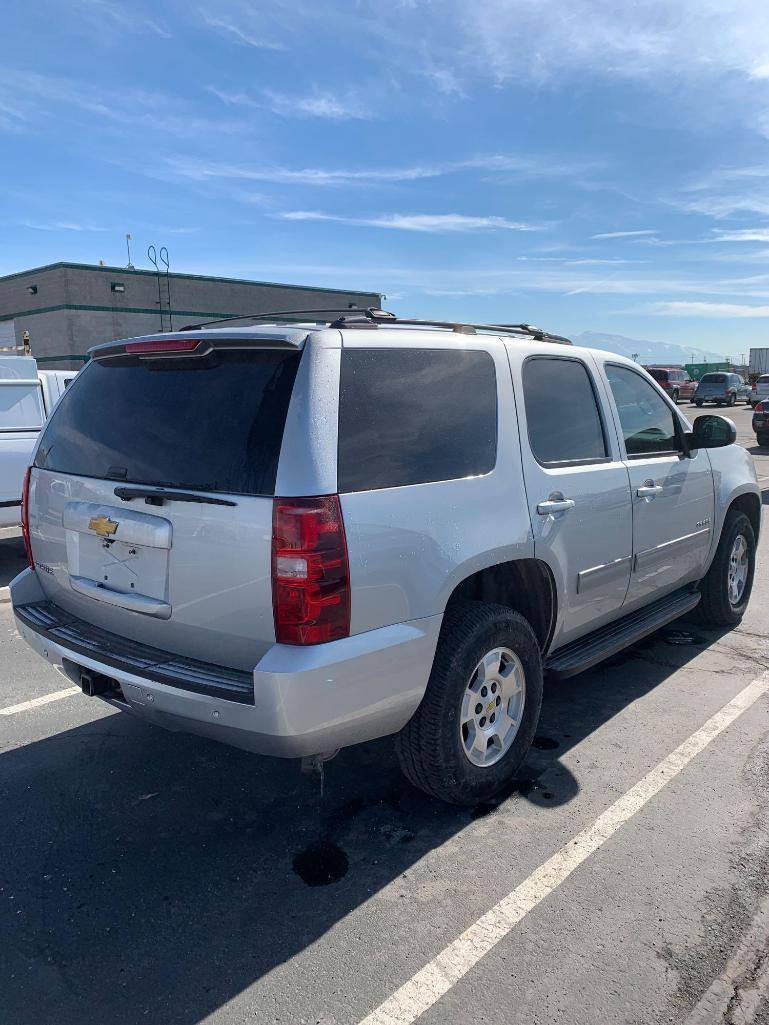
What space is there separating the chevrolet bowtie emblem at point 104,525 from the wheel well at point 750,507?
14.3 feet

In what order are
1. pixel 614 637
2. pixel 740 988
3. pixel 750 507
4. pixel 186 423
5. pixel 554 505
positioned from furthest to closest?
1. pixel 750 507
2. pixel 614 637
3. pixel 554 505
4. pixel 186 423
5. pixel 740 988

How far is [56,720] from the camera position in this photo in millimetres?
4254

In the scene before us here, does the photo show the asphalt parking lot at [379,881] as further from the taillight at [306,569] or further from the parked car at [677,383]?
the parked car at [677,383]

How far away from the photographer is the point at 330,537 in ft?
8.56

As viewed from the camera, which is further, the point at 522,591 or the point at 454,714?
the point at 522,591

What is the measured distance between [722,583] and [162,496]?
4.15 m

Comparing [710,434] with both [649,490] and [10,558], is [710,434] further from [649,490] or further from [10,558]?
[10,558]

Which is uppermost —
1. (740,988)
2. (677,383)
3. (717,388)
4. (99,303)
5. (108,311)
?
(99,303)

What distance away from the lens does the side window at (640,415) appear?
4.44 m

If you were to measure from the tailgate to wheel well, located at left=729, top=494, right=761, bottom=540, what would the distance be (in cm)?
411

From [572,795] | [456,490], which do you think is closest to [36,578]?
[456,490]

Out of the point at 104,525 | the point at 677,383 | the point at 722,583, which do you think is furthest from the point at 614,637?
the point at 677,383

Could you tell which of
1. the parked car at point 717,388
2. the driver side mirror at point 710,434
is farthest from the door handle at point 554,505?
the parked car at point 717,388

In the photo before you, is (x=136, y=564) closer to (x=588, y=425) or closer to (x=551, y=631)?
(x=551, y=631)
